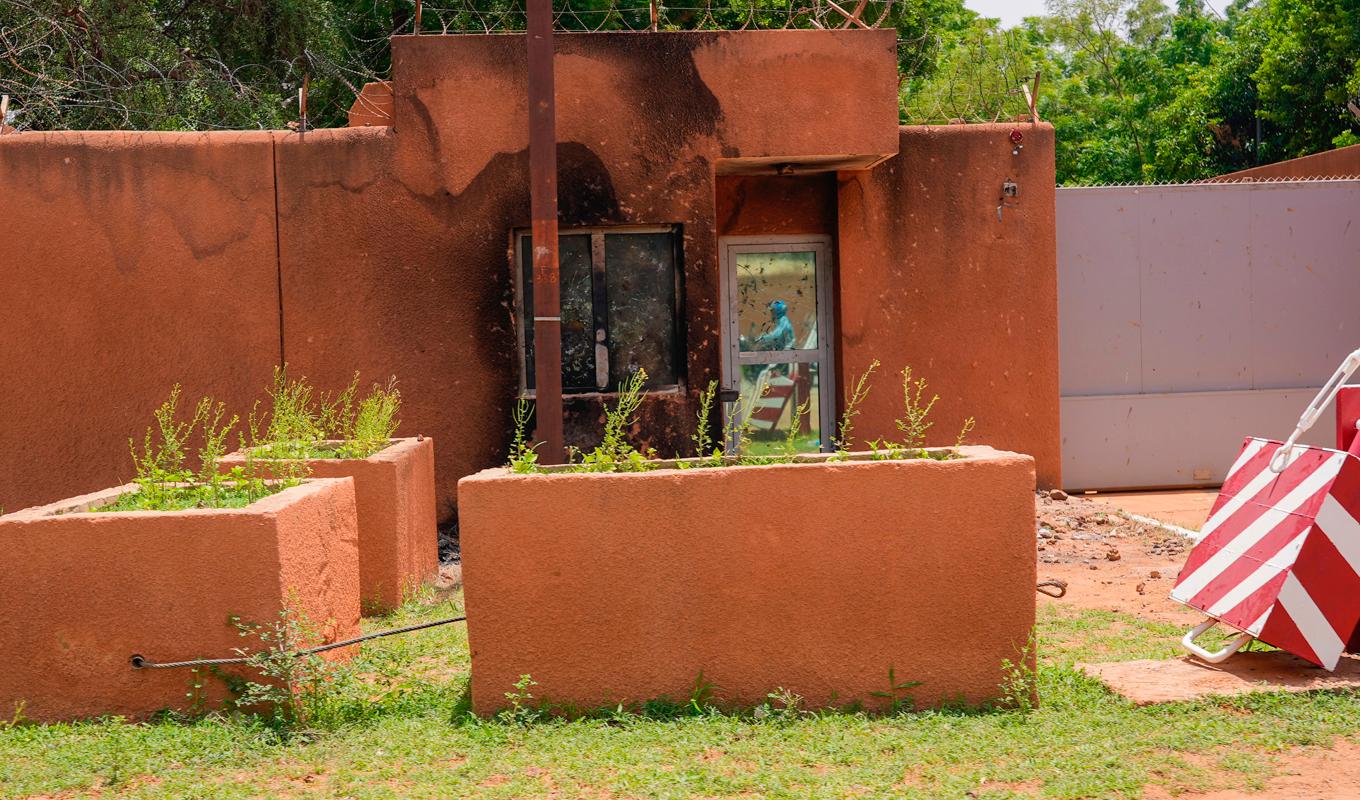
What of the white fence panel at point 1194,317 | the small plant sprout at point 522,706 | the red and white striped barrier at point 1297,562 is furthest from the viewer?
the white fence panel at point 1194,317

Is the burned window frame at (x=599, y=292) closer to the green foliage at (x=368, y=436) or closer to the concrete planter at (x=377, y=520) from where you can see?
the green foliage at (x=368, y=436)

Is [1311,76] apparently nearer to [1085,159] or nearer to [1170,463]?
[1085,159]

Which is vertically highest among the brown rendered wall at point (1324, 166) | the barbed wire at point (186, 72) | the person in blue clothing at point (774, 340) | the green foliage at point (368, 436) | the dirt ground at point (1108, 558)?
the barbed wire at point (186, 72)

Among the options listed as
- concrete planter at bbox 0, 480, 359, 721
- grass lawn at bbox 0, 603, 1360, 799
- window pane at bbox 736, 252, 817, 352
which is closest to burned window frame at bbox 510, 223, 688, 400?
window pane at bbox 736, 252, 817, 352

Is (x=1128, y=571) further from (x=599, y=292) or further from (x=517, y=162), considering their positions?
(x=517, y=162)

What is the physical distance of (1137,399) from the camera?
426 inches

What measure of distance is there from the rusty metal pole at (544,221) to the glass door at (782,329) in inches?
129

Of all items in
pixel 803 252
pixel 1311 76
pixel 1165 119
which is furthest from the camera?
pixel 1165 119

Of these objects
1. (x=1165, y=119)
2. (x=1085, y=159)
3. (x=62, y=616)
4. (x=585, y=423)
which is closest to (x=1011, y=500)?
(x=62, y=616)

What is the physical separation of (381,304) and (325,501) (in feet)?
12.1

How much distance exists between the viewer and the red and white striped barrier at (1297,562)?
5098mm

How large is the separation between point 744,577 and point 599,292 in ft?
14.5

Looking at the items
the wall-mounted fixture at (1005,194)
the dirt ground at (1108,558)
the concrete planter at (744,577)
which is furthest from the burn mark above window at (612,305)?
the concrete planter at (744,577)

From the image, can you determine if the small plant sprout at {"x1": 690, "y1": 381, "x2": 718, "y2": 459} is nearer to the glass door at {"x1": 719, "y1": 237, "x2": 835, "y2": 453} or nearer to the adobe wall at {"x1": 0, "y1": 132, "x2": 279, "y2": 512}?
the glass door at {"x1": 719, "y1": 237, "x2": 835, "y2": 453}
